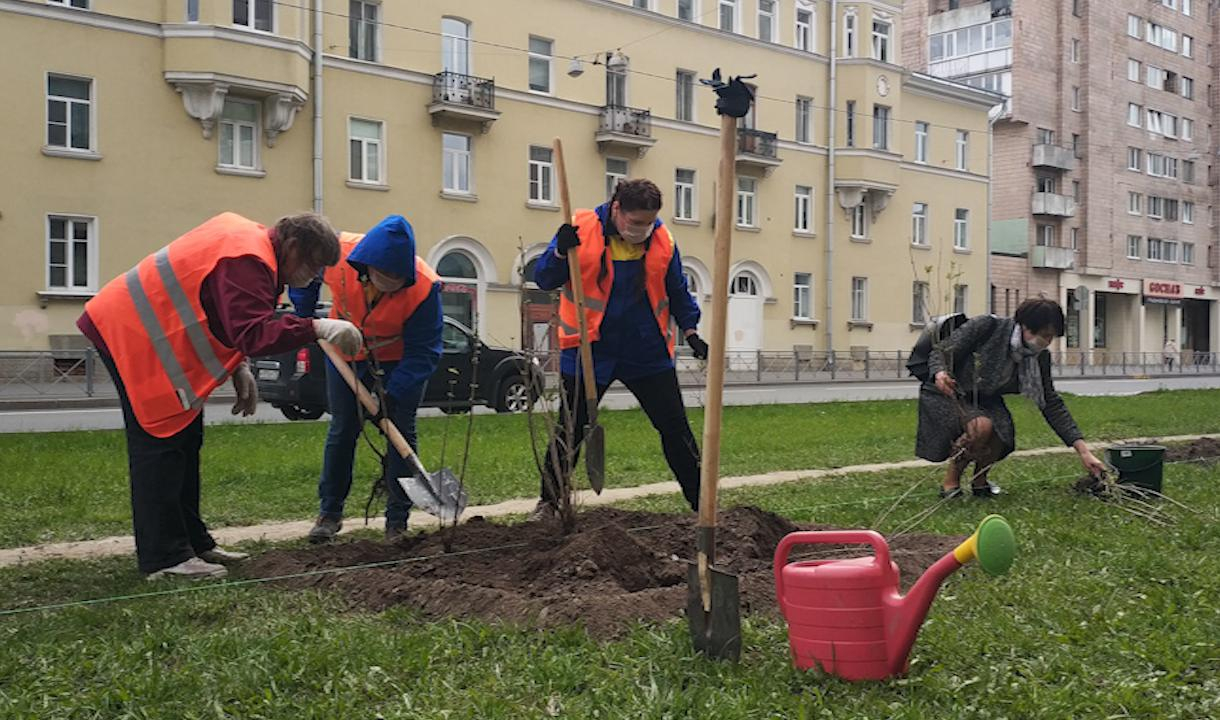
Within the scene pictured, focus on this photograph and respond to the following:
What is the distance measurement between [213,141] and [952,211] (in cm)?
2576

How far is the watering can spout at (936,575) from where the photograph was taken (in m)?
2.69

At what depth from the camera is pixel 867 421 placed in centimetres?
1442

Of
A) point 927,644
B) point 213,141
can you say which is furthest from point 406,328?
point 213,141

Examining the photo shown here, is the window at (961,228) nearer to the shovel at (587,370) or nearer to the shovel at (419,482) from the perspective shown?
the shovel at (587,370)

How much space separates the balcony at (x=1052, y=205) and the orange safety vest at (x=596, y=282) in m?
44.3

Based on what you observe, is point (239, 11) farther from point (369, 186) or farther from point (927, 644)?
point (927, 644)

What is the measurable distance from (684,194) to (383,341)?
26.0m

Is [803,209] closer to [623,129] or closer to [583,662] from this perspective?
[623,129]

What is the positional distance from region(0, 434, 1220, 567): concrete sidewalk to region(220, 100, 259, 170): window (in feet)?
56.3

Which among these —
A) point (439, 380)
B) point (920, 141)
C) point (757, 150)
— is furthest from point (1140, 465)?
point (920, 141)

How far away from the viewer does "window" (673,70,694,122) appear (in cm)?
3061

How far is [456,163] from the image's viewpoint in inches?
1031

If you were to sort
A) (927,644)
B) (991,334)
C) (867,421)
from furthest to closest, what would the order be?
(867,421) → (991,334) → (927,644)

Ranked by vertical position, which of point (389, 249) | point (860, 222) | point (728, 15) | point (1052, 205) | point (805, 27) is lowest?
point (389, 249)
